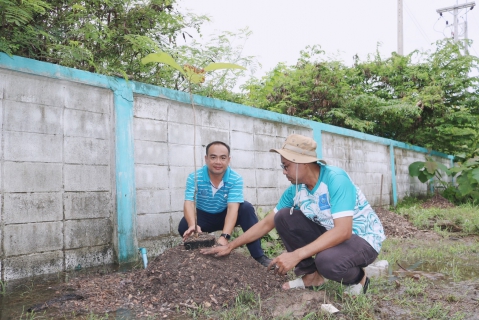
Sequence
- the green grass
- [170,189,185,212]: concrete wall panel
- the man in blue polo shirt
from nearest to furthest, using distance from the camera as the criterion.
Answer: the man in blue polo shirt, [170,189,185,212]: concrete wall panel, the green grass

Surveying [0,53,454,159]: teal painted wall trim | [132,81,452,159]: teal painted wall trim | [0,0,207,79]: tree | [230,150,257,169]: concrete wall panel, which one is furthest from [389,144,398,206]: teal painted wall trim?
[0,0,207,79]: tree

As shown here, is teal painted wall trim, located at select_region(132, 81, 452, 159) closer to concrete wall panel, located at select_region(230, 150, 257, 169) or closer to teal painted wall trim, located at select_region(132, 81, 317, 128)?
teal painted wall trim, located at select_region(132, 81, 317, 128)

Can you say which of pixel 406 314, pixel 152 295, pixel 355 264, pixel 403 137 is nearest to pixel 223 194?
pixel 152 295

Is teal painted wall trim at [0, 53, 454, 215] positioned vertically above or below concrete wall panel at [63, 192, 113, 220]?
above

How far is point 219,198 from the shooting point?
357cm

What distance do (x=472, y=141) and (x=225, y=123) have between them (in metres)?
9.94

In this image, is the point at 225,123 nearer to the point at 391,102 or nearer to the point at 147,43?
the point at 147,43

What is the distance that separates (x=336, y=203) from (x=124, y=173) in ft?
7.10

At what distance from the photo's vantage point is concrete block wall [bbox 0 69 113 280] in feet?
10.2

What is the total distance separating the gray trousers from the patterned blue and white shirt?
0.06 metres

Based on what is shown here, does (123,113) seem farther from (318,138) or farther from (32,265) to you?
(318,138)

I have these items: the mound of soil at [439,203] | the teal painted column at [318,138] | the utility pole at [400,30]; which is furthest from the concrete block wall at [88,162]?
the utility pole at [400,30]

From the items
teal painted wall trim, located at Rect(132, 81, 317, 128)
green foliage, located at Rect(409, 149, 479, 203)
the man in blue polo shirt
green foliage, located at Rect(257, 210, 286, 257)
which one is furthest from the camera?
green foliage, located at Rect(409, 149, 479, 203)

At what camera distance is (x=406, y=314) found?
2482 millimetres
